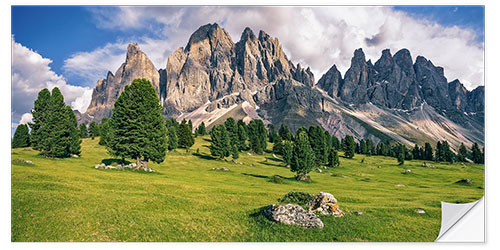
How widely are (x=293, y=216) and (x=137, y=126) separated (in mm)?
29602

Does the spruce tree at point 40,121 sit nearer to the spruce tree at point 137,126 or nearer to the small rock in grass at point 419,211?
the spruce tree at point 137,126

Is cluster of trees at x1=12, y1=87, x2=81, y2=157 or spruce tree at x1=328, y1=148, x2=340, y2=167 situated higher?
cluster of trees at x1=12, y1=87, x2=81, y2=157

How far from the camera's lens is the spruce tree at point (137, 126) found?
36969mm

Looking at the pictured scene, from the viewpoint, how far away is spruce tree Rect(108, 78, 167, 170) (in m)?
37.0

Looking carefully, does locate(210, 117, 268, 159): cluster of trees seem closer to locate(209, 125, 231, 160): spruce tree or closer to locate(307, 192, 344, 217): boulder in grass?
locate(209, 125, 231, 160): spruce tree

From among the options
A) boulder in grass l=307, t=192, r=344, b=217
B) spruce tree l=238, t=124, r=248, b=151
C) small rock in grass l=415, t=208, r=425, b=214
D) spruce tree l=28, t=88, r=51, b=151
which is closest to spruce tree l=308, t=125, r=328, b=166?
spruce tree l=238, t=124, r=248, b=151

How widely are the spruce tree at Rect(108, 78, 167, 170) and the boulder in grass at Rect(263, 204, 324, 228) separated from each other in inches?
1053

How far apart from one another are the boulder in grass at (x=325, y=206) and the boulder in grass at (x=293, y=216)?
2.35 metres

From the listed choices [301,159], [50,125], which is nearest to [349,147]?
[301,159]

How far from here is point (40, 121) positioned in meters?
43.0

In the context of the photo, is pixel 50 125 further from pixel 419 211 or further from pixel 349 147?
pixel 349 147
